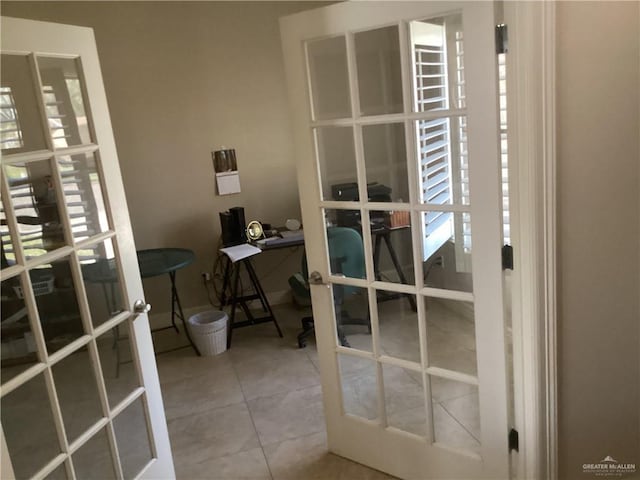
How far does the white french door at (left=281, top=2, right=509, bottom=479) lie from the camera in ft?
6.05

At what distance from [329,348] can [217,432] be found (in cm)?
89

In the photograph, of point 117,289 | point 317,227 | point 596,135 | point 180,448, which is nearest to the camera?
point 596,135

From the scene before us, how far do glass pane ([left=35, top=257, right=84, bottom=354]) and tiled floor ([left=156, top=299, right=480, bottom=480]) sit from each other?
1044mm

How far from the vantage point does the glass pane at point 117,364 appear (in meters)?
2.04

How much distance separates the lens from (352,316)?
2.34 m

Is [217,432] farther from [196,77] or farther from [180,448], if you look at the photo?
[196,77]

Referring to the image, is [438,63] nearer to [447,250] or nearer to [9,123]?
[447,250]

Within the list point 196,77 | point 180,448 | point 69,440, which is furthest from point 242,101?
point 69,440

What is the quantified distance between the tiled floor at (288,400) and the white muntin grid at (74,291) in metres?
0.71

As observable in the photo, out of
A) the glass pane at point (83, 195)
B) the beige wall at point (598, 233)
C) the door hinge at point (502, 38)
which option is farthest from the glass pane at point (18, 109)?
the beige wall at point (598, 233)

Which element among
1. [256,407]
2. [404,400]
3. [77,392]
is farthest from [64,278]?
[256,407]

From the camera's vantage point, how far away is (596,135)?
5.58 ft

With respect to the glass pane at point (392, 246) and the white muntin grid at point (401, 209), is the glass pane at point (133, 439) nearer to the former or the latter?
the white muntin grid at point (401, 209)

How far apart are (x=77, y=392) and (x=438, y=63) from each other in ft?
5.59
